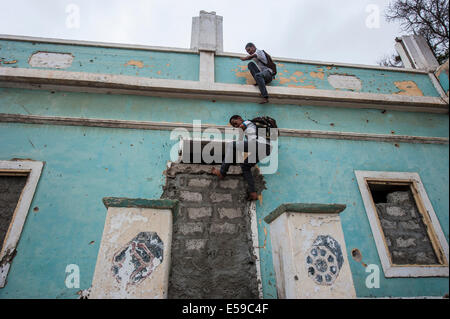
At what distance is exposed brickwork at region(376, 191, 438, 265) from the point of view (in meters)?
3.83

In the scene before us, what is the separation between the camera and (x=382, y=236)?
3.83 meters

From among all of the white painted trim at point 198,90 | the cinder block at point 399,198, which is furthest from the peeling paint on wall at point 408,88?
the cinder block at point 399,198

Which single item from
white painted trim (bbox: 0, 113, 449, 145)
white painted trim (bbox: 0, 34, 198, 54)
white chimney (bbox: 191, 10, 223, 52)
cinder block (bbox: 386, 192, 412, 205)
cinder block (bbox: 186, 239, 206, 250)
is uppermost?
white chimney (bbox: 191, 10, 223, 52)

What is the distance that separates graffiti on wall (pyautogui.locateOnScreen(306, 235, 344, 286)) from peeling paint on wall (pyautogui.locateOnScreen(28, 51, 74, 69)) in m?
4.94

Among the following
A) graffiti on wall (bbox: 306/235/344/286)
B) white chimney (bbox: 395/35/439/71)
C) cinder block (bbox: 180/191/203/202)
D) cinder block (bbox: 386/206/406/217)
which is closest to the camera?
graffiti on wall (bbox: 306/235/344/286)

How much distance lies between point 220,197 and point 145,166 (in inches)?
49.0

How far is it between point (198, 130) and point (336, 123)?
2.51 meters

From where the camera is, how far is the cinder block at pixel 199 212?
370 centimetres

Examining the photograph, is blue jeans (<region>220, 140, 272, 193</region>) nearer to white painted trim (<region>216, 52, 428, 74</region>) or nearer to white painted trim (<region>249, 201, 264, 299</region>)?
white painted trim (<region>249, 201, 264, 299</region>)

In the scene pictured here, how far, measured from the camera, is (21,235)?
Answer: 3.33m

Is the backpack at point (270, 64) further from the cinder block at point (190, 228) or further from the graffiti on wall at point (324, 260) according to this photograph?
the graffiti on wall at point (324, 260)

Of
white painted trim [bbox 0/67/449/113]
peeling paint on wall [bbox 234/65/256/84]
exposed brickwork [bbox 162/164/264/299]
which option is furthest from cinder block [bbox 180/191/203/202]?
Result: peeling paint on wall [bbox 234/65/256/84]

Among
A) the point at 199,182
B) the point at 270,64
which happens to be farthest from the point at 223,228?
the point at 270,64
